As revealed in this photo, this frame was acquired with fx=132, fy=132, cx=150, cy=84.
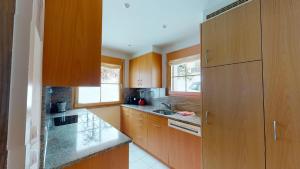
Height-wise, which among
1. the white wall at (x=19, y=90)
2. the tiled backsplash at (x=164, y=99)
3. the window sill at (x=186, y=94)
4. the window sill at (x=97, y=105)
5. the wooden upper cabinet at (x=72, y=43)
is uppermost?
the wooden upper cabinet at (x=72, y=43)

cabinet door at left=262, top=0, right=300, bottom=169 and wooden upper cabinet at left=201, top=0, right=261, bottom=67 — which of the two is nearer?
cabinet door at left=262, top=0, right=300, bottom=169

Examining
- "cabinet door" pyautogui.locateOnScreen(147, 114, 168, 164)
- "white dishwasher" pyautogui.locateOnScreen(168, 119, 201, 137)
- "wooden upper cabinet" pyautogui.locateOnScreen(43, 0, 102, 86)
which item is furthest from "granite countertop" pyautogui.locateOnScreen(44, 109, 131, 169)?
"cabinet door" pyautogui.locateOnScreen(147, 114, 168, 164)

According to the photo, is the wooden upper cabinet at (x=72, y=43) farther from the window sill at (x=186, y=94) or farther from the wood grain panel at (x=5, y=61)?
the window sill at (x=186, y=94)

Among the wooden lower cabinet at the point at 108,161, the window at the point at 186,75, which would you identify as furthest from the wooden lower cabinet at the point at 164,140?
the wooden lower cabinet at the point at 108,161

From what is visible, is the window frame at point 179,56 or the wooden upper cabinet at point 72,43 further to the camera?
the window frame at point 179,56

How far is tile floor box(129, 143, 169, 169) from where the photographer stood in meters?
2.18

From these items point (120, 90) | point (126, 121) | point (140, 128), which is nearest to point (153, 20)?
point (140, 128)

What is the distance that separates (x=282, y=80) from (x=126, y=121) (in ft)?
9.90

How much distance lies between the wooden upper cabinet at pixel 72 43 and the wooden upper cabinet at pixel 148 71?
7.15 feet

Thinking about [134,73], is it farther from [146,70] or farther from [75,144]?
[75,144]

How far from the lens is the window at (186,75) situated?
2.44m

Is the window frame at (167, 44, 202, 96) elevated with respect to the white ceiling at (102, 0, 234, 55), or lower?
lower

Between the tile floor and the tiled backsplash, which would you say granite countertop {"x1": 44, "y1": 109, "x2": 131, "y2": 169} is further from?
the tiled backsplash

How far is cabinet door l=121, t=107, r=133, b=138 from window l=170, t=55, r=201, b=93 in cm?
128
